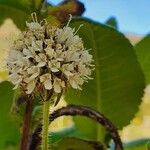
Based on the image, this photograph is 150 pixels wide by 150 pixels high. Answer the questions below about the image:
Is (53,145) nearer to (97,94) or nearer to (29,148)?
(29,148)

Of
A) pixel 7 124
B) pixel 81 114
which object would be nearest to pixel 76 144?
pixel 81 114

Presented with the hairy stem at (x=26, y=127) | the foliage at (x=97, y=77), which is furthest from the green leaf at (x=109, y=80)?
the hairy stem at (x=26, y=127)

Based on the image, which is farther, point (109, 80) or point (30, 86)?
point (109, 80)

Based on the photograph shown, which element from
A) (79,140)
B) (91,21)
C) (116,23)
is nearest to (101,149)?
(79,140)

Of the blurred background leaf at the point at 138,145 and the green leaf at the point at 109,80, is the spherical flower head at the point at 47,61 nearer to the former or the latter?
the green leaf at the point at 109,80

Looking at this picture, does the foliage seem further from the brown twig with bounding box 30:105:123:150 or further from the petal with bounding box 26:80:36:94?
the petal with bounding box 26:80:36:94

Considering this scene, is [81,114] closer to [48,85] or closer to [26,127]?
[26,127]

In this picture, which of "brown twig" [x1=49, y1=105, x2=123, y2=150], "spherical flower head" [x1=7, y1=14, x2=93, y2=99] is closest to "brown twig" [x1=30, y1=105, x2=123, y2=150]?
"brown twig" [x1=49, y1=105, x2=123, y2=150]
